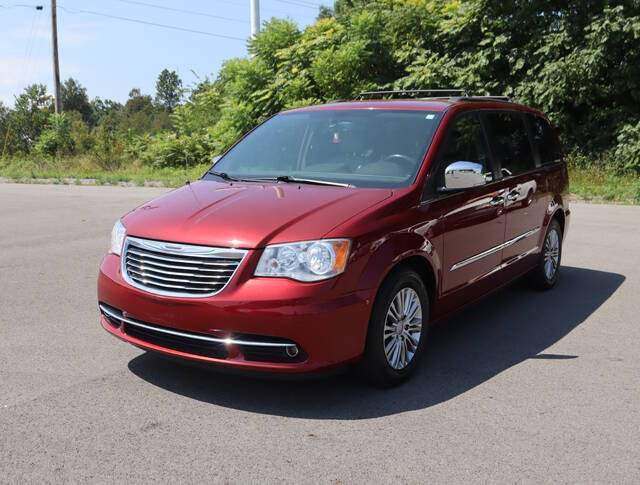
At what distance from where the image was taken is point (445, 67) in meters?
21.5

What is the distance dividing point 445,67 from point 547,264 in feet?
50.2

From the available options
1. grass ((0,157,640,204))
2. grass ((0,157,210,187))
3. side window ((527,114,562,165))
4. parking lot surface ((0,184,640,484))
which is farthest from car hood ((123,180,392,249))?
grass ((0,157,210,187))

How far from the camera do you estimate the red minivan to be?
396 cm

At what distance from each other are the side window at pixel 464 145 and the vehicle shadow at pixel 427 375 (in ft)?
4.17

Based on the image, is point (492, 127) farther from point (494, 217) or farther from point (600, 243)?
point (600, 243)

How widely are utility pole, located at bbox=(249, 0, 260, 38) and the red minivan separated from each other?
19429 mm

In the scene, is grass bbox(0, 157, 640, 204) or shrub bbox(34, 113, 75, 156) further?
shrub bbox(34, 113, 75, 156)

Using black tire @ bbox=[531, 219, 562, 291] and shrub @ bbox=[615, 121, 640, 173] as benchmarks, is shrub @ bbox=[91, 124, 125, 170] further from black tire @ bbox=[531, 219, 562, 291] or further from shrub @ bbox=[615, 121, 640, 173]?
black tire @ bbox=[531, 219, 562, 291]

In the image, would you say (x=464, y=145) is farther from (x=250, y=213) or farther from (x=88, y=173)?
(x=88, y=173)

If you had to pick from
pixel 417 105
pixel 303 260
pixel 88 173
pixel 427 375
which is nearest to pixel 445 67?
pixel 88 173

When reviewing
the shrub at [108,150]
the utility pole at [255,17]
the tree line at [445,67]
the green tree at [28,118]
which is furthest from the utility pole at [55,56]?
the utility pole at [255,17]

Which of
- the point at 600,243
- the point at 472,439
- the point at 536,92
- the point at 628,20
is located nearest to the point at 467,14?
the point at 536,92

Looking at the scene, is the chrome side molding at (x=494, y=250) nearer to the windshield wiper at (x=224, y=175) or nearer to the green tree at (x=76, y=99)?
the windshield wiper at (x=224, y=175)

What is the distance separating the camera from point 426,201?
4770mm
